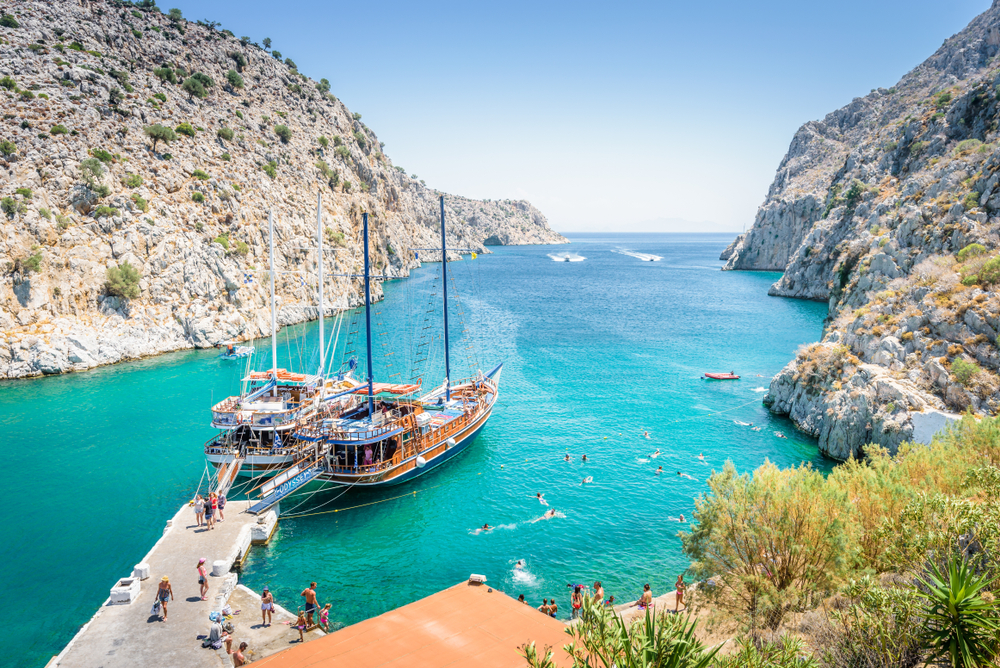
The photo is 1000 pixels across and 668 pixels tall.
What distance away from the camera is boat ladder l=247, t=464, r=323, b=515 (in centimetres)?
2869

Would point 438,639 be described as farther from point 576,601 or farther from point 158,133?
point 158,133

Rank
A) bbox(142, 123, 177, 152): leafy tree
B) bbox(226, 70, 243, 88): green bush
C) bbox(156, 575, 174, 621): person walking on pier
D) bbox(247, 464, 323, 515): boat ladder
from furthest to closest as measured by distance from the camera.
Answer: bbox(226, 70, 243, 88): green bush
bbox(142, 123, 177, 152): leafy tree
bbox(247, 464, 323, 515): boat ladder
bbox(156, 575, 174, 621): person walking on pier

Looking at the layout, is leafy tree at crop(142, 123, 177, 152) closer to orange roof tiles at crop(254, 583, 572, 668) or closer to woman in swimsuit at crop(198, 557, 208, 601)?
woman in swimsuit at crop(198, 557, 208, 601)

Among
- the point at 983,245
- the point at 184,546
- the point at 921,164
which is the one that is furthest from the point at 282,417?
the point at 921,164

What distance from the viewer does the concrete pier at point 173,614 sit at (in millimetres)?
17547

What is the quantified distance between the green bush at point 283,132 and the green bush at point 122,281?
148 feet

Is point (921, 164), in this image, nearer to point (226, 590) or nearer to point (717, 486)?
point (717, 486)

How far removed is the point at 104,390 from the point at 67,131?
3805cm

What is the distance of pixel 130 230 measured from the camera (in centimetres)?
6481

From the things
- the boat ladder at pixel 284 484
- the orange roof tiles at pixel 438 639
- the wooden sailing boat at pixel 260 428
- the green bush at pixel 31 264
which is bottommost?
the boat ladder at pixel 284 484

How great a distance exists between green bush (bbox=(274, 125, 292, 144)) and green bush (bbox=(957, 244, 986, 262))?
317ft

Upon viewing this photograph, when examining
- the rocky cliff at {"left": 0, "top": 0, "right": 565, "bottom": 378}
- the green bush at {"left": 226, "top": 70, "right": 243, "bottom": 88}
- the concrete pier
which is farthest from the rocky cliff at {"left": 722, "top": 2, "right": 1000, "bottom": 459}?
the green bush at {"left": 226, "top": 70, "right": 243, "bottom": 88}

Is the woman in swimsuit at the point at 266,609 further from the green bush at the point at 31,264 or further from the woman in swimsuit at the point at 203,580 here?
the green bush at the point at 31,264

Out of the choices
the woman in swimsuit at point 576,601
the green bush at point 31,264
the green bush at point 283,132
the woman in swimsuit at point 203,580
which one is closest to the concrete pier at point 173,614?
the woman in swimsuit at point 203,580
